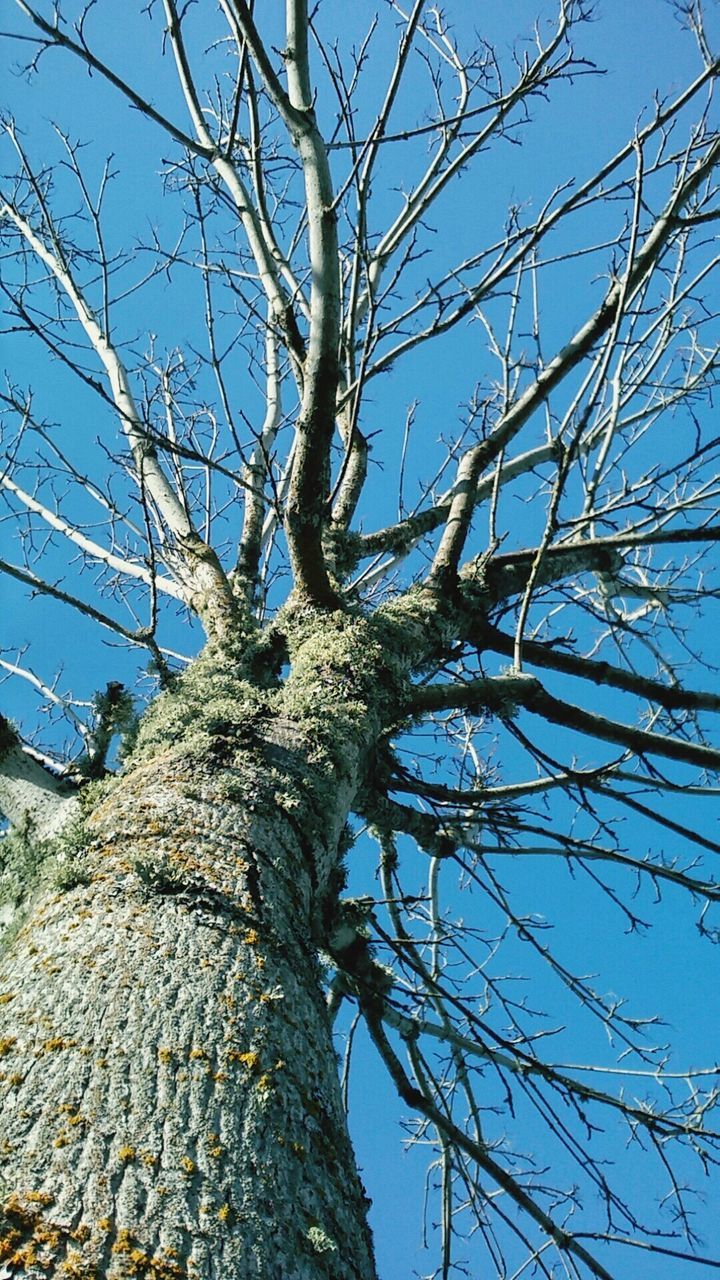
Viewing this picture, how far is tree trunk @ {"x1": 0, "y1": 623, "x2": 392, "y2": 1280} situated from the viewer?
1003 millimetres

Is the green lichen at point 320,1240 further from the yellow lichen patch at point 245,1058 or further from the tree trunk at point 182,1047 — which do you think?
the yellow lichen patch at point 245,1058

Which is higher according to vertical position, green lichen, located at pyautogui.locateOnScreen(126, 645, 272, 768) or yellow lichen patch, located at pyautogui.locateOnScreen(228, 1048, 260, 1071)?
green lichen, located at pyautogui.locateOnScreen(126, 645, 272, 768)

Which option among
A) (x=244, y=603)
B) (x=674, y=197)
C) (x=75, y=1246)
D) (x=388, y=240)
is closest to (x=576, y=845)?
(x=244, y=603)

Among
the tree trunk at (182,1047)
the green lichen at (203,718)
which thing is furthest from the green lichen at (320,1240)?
the green lichen at (203,718)

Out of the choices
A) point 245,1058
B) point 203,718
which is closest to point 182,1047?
point 245,1058

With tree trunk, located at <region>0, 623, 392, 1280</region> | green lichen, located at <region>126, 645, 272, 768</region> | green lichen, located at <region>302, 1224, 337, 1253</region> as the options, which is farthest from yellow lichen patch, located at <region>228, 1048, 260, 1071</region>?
green lichen, located at <region>126, 645, 272, 768</region>

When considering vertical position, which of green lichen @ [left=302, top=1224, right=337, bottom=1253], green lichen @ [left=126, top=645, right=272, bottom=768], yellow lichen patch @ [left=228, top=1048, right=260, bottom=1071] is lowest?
green lichen @ [left=302, top=1224, right=337, bottom=1253]

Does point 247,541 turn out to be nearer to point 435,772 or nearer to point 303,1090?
point 435,772

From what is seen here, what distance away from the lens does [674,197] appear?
2.51 meters

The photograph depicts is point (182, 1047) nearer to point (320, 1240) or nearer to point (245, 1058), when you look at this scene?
point (245, 1058)

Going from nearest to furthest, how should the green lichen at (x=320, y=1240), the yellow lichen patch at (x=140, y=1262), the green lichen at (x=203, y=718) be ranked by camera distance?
the yellow lichen patch at (x=140, y=1262), the green lichen at (x=320, y=1240), the green lichen at (x=203, y=718)

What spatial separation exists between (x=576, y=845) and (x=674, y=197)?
2.07 meters

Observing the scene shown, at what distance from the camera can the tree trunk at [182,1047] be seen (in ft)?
3.29

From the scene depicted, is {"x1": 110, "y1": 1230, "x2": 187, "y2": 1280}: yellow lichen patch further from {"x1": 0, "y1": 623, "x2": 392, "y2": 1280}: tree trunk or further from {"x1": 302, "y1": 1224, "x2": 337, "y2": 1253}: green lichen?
{"x1": 302, "y1": 1224, "x2": 337, "y2": 1253}: green lichen
